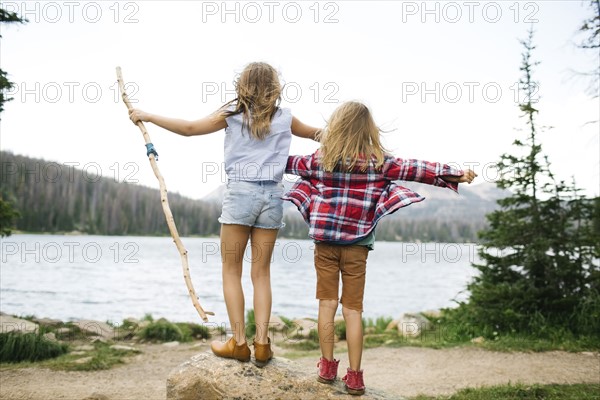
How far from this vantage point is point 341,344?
1196cm

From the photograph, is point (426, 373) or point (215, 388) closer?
point (215, 388)

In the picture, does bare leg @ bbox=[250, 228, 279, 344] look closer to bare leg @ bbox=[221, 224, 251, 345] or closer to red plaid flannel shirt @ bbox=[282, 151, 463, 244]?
bare leg @ bbox=[221, 224, 251, 345]

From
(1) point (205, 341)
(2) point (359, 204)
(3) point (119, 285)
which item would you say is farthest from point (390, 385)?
(3) point (119, 285)

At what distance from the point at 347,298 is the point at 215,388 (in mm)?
1302

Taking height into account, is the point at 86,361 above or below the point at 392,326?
above

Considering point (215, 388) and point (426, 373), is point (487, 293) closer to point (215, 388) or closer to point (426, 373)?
point (426, 373)

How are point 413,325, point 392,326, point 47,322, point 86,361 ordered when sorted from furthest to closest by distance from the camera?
point 392,326, point 413,325, point 47,322, point 86,361

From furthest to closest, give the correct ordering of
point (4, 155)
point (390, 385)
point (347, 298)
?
point (4, 155) → point (390, 385) → point (347, 298)

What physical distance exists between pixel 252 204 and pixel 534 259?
29.2 feet

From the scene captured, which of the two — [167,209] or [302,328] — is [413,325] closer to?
[302,328]

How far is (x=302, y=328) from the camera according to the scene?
45.4ft

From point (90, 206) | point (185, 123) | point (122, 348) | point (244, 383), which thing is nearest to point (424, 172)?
point (185, 123)

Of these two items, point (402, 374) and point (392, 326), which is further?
point (392, 326)

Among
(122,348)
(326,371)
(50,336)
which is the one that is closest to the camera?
(326,371)
